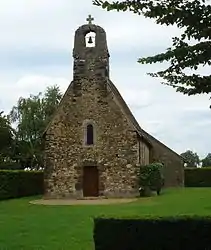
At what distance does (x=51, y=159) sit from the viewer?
3584 centimetres

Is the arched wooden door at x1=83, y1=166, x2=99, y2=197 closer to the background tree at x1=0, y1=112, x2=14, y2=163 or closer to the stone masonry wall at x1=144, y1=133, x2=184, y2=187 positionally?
the stone masonry wall at x1=144, y1=133, x2=184, y2=187

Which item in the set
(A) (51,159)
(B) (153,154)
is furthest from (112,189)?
(B) (153,154)

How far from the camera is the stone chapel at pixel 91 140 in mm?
35312

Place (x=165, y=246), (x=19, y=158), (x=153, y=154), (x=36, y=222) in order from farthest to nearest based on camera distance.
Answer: (x=19, y=158) → (x=153, y=154) → (x=36, y=222) → (x=165, y=246)

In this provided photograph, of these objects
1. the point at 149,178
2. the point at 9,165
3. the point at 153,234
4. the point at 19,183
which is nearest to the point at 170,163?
the point at 149,178

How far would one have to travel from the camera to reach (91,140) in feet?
118

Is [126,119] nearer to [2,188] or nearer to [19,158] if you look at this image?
[2,188]

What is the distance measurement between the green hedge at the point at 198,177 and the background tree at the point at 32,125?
667 inches

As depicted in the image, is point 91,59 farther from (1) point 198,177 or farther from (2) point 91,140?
(1) point 198,177

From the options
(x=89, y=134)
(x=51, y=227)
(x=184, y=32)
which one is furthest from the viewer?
(x=89, y=134)

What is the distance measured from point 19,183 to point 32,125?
22.7 meters

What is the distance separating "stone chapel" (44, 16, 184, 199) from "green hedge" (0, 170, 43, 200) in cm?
302

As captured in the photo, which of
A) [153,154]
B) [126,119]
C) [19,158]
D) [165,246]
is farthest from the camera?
[19,158]

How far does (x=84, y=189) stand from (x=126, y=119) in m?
5.32
